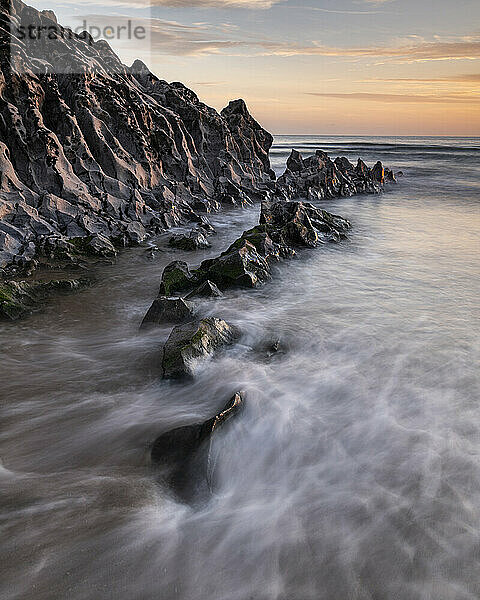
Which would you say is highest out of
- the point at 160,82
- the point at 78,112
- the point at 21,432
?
the point at 160,82

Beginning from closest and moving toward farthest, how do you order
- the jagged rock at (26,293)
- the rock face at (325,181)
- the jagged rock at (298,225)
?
the jagged rock at (26,293), the jagged rock at (298,225), the rock face at (325,181)

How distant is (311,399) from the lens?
648 cm

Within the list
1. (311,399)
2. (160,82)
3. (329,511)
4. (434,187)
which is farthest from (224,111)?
(329,511)

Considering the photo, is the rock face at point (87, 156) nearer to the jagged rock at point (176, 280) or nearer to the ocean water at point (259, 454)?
the jagged rock at point (176, 280)

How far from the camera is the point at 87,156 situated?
50.3 ft

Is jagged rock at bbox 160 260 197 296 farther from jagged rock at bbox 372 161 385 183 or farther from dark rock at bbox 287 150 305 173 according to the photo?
jagged rock at bbox 372 161 385 183

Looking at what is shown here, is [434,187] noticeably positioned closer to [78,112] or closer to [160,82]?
[160,82]

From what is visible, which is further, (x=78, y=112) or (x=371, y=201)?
(x=371, y=201)

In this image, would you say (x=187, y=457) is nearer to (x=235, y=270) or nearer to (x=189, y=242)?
(x=235, y=270)

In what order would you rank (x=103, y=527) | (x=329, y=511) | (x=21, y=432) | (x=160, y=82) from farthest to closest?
(x=160, y=82)
(x=21, y=432)
(x=329, y=511)
(x=103, y=527)

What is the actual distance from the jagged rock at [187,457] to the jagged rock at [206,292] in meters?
4.72

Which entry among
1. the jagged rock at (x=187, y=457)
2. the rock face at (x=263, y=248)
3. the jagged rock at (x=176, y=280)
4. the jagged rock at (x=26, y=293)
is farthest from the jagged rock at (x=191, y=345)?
the jagged rock at (x=26, y=293)

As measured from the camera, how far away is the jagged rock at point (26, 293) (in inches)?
333

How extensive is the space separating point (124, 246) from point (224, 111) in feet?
69.7
